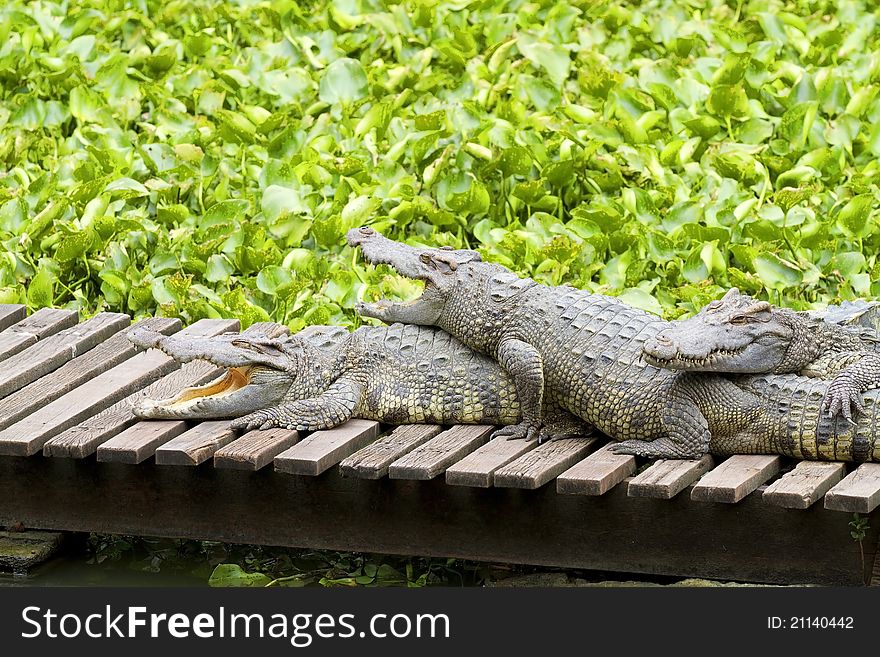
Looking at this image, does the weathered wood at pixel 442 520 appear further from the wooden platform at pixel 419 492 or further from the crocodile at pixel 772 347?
the crocodile at pixel 772 347

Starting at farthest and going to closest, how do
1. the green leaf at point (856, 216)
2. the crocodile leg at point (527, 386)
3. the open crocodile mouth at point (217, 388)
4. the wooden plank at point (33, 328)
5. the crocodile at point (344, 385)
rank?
the green leaf at point (856, 216) → the wooden plank at point (33, 328) → the open crocodile mouth at point (217, 388) → the crocodile at point (344, 385) → the crocodile leg at point (527, 386)

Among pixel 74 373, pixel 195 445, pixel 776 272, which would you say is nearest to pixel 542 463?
pixel 195 445

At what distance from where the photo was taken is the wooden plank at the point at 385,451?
3992mm

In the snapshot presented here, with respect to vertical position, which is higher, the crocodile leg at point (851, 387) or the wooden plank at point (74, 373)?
the wooden plank at point (74, 373)

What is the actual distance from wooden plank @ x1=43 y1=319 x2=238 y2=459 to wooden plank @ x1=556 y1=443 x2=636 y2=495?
55.9 inches

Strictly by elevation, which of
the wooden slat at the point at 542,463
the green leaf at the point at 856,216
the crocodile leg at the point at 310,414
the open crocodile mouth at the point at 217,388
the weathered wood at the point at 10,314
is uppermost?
the green leaf at the point at 856,216

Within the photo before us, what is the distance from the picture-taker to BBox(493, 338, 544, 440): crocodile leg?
418 cm

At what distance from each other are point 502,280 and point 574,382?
0.44m

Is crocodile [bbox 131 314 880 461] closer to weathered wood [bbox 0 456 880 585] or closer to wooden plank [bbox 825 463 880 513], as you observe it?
weathered wood [bbox 0 456 880 585]

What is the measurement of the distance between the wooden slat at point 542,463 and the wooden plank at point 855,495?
75 centimetres

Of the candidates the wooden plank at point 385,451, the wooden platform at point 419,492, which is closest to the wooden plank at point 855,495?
the wooden platform at point 419,492

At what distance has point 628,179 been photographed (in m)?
6.25

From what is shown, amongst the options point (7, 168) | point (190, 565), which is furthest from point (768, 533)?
point (7, 168)

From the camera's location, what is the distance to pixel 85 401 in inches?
179
